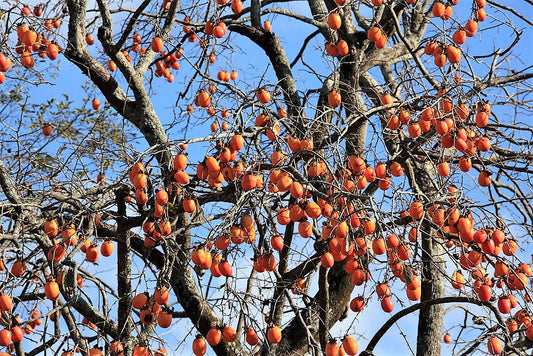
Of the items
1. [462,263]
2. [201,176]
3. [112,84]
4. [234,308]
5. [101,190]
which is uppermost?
[112,84]

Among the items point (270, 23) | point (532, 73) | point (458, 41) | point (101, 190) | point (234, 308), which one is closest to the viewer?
point (234, 308)

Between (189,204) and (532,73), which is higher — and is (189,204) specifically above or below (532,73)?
below

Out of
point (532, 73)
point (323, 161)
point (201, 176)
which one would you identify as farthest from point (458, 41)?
point (201, 176)

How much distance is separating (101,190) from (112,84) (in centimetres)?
109

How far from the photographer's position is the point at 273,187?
4.21 m

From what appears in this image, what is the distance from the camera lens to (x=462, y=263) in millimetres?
4184

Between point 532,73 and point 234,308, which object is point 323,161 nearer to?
point 234,308

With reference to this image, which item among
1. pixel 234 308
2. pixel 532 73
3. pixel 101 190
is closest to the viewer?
pixel 234 308

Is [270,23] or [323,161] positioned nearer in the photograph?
[323,161]

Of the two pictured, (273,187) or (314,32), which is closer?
(273,187)

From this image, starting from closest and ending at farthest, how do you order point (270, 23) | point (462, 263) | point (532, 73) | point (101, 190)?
point (462, 263), point (101, 190), point (532, 73), point (270, 23)

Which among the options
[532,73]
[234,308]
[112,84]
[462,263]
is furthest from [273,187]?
[532,73]

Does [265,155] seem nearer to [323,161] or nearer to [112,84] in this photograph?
[323,161]

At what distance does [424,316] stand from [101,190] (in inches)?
102
